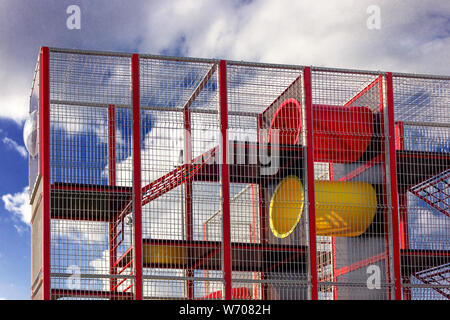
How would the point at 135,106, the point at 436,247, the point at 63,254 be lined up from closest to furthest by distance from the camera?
the point at 63,254, the point at 135,106, the point at 436,247

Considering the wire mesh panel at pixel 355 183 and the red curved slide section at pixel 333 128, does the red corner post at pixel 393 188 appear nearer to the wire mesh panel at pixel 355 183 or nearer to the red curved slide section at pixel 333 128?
the wire mesh panel at pixel 355 183

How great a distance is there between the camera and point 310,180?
1773 cm

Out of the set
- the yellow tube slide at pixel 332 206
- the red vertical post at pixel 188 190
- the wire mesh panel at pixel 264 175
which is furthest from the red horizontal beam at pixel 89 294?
the yellow tube slide at pixel 332 206

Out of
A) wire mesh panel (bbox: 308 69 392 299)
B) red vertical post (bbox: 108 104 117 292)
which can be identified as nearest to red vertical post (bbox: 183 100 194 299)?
red vertical post (bbox: 108 104 117 292)

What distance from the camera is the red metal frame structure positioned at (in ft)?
54.1

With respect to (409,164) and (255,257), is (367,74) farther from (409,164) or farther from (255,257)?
(255,257)

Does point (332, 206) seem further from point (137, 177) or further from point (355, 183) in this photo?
point (137, 177)

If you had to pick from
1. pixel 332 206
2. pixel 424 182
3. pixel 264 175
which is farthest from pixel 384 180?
pixel 264 175

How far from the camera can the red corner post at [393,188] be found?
699 inches
